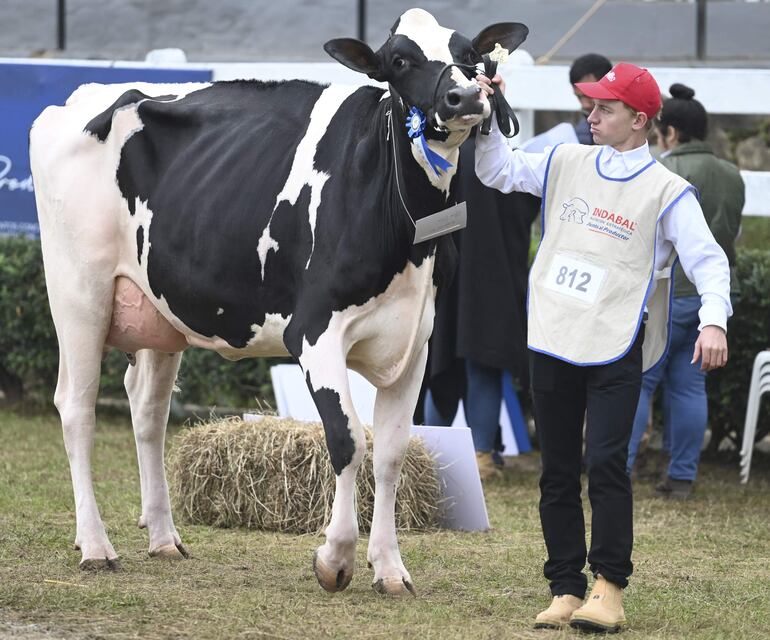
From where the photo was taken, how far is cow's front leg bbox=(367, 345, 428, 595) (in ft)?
18.8

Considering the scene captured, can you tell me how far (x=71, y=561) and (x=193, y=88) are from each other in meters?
2.06

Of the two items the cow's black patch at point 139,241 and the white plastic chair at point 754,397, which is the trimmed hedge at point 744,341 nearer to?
the white plastic chair at point 754,397

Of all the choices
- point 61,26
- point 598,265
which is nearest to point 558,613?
point 598,265

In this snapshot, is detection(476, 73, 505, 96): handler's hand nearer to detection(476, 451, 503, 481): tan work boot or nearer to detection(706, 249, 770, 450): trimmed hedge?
detection(476, 451, 503, 481): tan work boot

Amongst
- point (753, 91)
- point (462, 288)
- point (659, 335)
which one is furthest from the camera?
point (753, 91)

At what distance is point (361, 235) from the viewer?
553 centimetres

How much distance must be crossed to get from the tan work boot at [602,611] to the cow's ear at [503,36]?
78.8 inches

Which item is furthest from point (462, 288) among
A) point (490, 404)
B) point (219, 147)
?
point (219, 147)

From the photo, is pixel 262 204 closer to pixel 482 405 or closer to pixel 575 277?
pixel 575 277

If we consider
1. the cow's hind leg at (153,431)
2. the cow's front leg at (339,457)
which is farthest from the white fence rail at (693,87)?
the cow's front leg at (339,457)

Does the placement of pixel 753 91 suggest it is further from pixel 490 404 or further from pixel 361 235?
pixel 361 235

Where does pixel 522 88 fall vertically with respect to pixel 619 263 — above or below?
above

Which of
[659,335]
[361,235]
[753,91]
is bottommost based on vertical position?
[659,335]

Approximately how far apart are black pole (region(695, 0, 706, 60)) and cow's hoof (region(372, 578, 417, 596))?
829 cm
